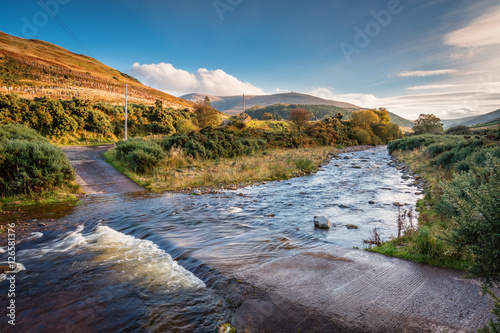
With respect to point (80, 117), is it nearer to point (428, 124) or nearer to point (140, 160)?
point (140, 160)

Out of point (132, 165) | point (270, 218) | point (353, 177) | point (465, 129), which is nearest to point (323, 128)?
point (465, 129)

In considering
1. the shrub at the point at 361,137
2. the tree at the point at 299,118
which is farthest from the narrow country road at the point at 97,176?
the shrub at the point at 361,137

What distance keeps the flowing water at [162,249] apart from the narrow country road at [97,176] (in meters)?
1.36

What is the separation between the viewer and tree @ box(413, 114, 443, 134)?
167ft

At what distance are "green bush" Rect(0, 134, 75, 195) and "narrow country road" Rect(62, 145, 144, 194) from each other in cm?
165

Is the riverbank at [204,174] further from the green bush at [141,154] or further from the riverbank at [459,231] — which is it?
the riverbank at [459,231]

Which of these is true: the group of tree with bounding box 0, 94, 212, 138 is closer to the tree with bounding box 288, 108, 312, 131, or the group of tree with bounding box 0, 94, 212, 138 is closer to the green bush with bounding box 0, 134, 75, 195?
the green bush with bounding box 0, 134, 75, 195

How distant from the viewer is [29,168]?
9578 mm

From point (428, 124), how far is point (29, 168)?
211ft

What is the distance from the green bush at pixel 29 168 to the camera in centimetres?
910

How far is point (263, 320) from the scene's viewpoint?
10.5 feet

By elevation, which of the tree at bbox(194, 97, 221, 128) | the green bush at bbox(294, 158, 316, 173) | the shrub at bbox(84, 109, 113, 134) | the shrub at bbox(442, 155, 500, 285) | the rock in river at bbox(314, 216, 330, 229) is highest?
the tree at bbox(194, 97, 221, 128)

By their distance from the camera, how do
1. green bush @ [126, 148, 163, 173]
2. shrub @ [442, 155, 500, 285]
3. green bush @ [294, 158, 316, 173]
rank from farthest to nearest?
green bush @ [294, 158, 316, 173] < green bush @ [126, 148, 163, 173] < shrub @ [442, 155, 500, 285]

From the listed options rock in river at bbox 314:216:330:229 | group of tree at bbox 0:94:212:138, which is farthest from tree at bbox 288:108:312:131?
rock in river at bbox 314:216:330:229
